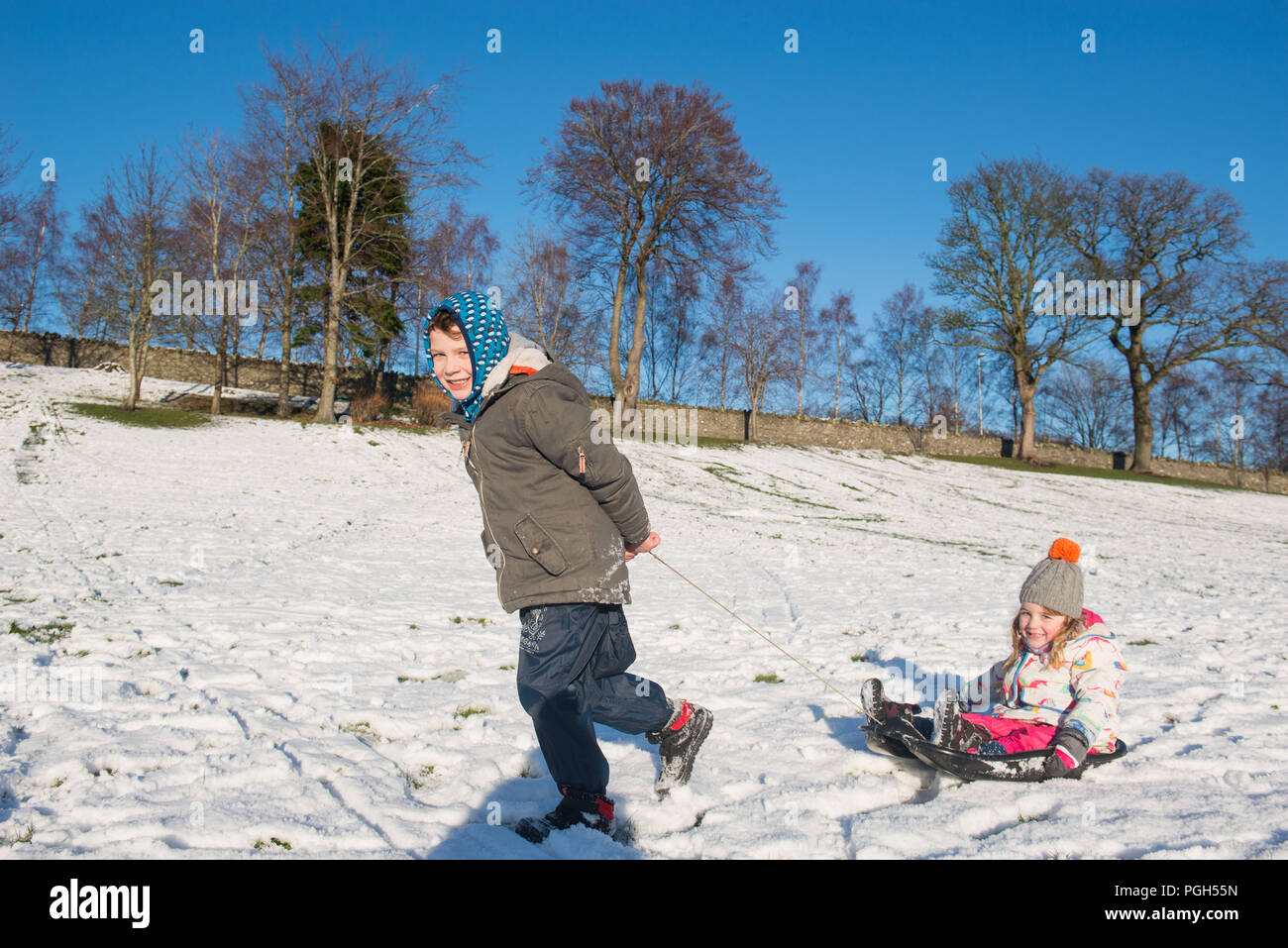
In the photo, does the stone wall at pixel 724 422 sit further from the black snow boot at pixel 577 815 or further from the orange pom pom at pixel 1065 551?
the black snow boot at pixel 577 815

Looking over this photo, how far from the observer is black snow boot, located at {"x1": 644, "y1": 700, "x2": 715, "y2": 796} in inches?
118

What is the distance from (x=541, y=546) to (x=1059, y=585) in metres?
2.40

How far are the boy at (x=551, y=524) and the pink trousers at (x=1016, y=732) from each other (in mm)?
1723

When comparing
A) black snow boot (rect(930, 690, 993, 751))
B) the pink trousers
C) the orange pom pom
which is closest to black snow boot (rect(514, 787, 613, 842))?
black snow boot (rect(930, 690, 993, 751))

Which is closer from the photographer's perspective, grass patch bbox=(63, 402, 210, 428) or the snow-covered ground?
the snow-covered ground

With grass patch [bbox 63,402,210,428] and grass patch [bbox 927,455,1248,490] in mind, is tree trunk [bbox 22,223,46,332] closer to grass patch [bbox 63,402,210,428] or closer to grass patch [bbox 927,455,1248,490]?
grass patch [bbox 63,402,210,428]

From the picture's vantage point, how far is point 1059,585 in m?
3.35

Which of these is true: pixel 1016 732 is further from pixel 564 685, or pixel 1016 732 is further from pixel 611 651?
pixel 564 685

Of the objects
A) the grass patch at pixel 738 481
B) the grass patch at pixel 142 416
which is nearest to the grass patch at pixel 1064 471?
the grass patch at pixel 738 481

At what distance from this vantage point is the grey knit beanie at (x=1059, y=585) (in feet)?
11.0

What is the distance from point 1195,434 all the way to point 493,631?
266ft

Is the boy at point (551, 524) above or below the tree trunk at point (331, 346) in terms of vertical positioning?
below

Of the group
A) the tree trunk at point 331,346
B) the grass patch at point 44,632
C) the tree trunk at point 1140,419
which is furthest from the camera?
the tree trunk at point 1140,419

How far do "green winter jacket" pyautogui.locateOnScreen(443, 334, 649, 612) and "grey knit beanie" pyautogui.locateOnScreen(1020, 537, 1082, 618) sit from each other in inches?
77.4
